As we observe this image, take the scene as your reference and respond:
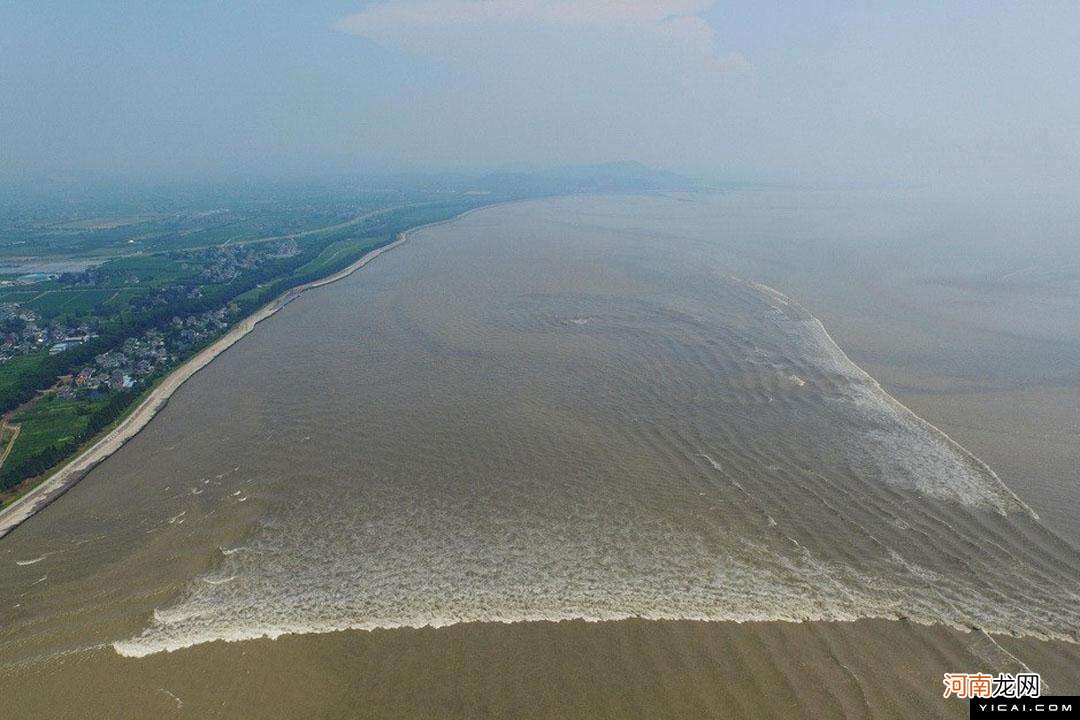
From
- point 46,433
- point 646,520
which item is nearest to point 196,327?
point 46,433

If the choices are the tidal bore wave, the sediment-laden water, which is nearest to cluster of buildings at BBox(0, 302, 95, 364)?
the sediment-laden water

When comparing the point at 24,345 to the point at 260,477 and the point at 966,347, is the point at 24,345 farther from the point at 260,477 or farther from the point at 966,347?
the point at 966,347

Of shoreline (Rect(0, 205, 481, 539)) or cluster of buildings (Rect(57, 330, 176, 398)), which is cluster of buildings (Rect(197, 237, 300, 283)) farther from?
cluster of buildings (Rect(57, 330, 176, 398))

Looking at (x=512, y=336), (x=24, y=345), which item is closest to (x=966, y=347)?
(x=512, y=336)

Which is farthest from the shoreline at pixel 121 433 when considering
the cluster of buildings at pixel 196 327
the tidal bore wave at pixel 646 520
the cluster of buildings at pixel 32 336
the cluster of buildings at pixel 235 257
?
the cluster of buildings at pixel 235 257

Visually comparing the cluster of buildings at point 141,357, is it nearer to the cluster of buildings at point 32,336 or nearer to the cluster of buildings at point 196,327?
the cluster of buildings at point 196,327

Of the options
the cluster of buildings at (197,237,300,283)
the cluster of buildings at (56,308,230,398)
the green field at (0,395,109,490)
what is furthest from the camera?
the cluster of buildings at (197,237,300,283)

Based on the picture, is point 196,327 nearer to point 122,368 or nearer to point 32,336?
point 122,368
